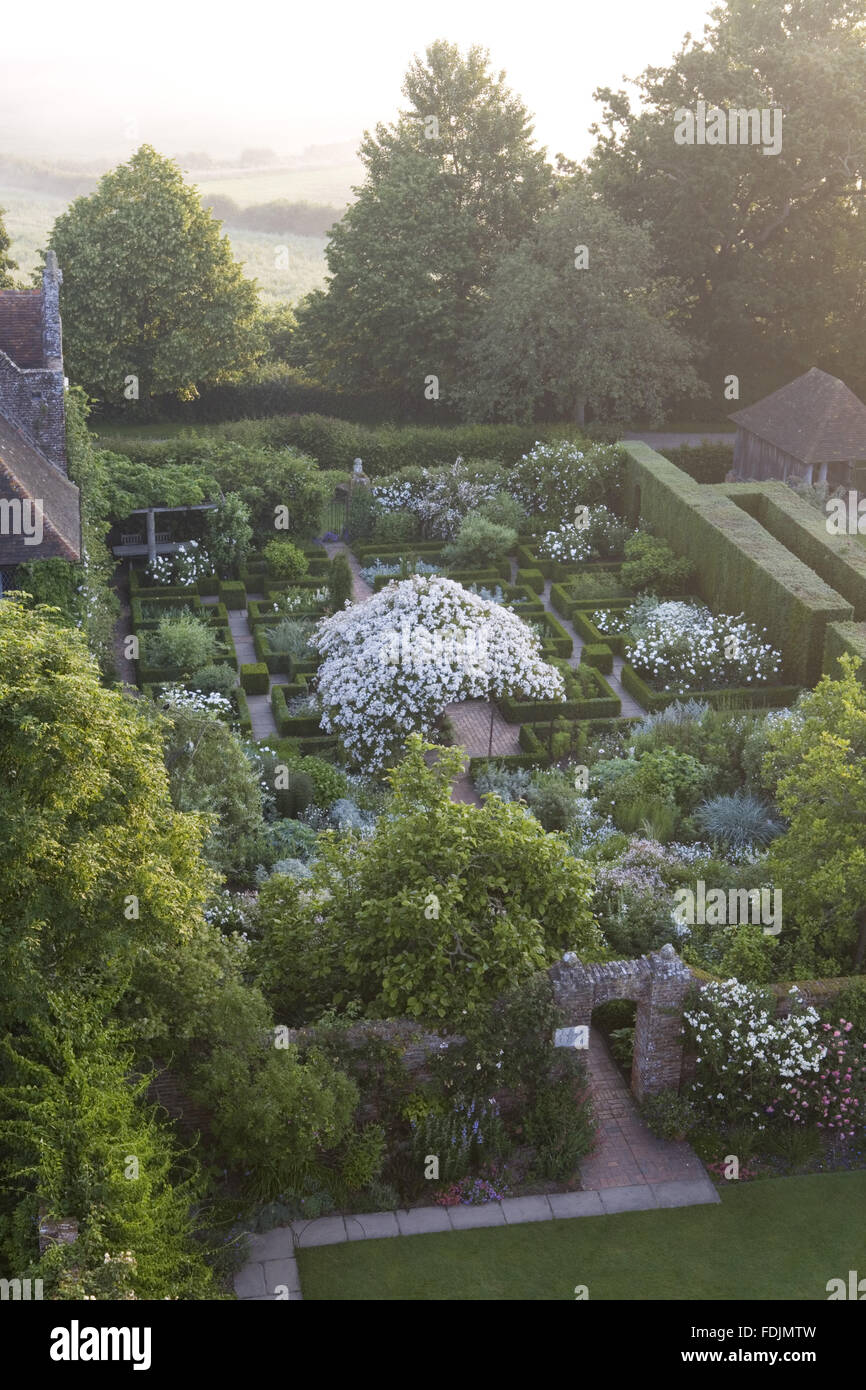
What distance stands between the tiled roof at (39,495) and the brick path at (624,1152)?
1441 cm

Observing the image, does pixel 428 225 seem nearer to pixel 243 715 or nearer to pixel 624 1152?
pixel 243 715

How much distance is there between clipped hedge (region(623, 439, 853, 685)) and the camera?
29.4m

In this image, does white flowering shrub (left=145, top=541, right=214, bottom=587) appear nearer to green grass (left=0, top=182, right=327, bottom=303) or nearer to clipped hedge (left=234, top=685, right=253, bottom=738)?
clipped hedge (left=234, top=685, right=253, bottom=738)

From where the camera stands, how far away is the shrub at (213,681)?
28375 millimetres

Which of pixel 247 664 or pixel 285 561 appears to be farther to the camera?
pixel 285 561

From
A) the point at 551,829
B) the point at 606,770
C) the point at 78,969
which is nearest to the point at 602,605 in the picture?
the point at 606,770

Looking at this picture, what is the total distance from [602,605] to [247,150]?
104 metres

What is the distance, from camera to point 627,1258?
15.1m

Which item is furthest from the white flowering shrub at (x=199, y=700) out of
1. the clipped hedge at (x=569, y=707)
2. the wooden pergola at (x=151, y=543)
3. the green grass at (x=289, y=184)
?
the green grass at (x=289, y=184)

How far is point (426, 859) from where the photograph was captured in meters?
16.1

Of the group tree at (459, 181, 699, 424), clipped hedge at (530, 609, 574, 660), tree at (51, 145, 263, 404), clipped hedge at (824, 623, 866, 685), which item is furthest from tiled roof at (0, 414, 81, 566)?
tree at (51, 145, 263, 404)

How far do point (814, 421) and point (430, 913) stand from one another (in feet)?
99.2

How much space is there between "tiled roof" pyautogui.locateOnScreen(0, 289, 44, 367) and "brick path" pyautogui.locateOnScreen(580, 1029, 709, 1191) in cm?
2120

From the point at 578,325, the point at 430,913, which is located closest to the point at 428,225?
the point at 578,325
